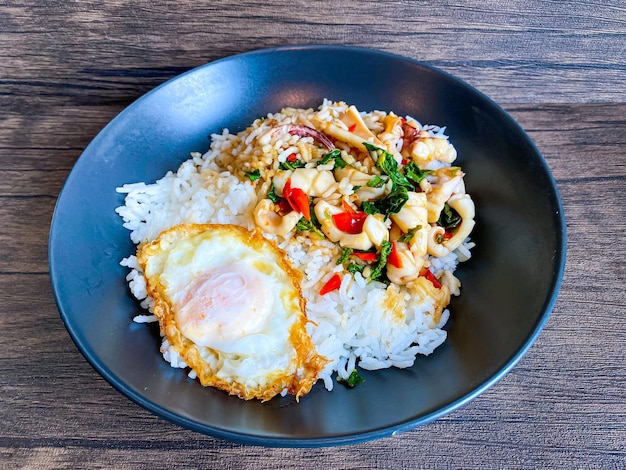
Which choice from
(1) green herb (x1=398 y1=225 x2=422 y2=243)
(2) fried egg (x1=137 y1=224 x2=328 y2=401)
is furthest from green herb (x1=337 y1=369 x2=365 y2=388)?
(1) green herb (x1=398 y1=225 x2=422 y2=243)

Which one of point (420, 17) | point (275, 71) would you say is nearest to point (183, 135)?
point (275, 71)

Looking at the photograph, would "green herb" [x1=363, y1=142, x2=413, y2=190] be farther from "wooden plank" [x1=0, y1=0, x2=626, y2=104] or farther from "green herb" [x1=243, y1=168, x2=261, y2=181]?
"wooden plank" [x1=0, y1=0, x2=626, y2=104]

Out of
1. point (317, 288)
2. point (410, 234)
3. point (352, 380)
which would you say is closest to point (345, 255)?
point (317, 288)

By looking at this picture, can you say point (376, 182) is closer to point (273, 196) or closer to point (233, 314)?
point (273, 196)

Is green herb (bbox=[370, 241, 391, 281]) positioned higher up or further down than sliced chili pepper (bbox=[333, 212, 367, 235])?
further down

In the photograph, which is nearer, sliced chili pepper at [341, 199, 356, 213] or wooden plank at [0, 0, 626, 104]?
sliced chili pepper at [341, 199, 356, 213]

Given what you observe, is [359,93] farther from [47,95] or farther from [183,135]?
[47,95]
